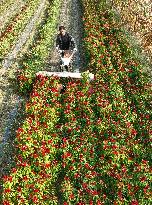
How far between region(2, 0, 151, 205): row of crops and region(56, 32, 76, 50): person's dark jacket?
1.39 meters

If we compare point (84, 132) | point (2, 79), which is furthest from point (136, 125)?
point (2, 79)

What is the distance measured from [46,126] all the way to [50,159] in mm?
1320

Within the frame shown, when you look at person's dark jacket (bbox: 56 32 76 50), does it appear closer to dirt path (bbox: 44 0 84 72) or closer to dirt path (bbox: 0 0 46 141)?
dirt path (bbox: 44 0 84 72)

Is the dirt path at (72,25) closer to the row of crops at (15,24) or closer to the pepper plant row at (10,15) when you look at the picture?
the row of crops at (15,24)

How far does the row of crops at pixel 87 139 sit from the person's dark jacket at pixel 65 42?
1386mm

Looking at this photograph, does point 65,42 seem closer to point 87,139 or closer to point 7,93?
point 7,93

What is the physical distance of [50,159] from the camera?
11680 mm

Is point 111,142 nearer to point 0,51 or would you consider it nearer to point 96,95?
point 96,95

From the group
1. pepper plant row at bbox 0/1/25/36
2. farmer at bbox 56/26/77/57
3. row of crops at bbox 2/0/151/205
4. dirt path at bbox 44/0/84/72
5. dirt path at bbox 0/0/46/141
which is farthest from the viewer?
pepper plant row at bbox 0/1/25/36

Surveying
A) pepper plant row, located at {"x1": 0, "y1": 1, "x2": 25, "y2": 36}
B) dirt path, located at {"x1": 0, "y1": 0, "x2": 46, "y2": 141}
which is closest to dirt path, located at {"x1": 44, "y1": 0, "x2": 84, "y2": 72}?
dirt path, located at {"x1": 0, "y1": 0, "x2": 46, "y2": 141}

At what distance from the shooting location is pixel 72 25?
2319 centimetres

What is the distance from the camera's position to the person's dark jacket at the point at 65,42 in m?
15.7

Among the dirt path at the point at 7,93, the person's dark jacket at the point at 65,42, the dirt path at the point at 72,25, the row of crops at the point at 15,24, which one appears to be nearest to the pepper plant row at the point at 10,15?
the row of crops at the point at 15,24

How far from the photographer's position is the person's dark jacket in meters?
15.7
